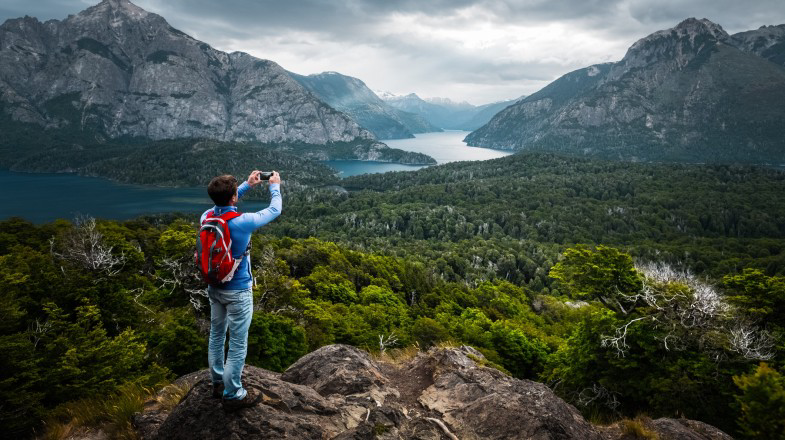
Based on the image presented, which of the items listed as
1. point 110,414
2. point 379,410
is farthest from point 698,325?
point 110,414

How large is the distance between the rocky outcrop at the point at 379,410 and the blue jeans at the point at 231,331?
27.3 inches

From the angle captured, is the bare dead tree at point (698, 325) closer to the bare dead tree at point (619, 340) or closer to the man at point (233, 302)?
the bare dead tree at point (619, 340)

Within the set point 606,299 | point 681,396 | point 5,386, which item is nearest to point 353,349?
point 5,386

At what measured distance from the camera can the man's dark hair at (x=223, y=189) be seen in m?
6.66

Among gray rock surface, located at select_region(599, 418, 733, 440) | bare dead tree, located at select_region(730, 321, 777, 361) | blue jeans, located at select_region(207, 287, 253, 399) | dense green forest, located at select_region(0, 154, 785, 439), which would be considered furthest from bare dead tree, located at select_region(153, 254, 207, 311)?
bare dead tree, located at select_region(730, 321, 777, 361)

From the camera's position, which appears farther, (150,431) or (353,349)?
(353,349)

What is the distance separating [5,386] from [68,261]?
12390 mm

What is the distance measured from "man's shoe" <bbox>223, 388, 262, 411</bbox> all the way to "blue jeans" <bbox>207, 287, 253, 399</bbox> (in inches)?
3.4

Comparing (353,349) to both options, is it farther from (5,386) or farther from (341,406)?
(5,386)

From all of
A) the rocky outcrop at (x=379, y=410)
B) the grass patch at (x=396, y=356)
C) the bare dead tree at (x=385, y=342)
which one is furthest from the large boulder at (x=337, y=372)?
the bare dead tree at (x=385, y=342)

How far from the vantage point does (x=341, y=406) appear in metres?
9.16

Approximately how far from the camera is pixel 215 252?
21.4ft

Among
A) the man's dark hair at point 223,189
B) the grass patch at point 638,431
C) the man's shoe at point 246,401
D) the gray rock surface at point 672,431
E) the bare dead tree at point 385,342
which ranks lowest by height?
the bare dead tree at point 385,342

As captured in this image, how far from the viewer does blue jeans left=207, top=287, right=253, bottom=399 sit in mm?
6980
